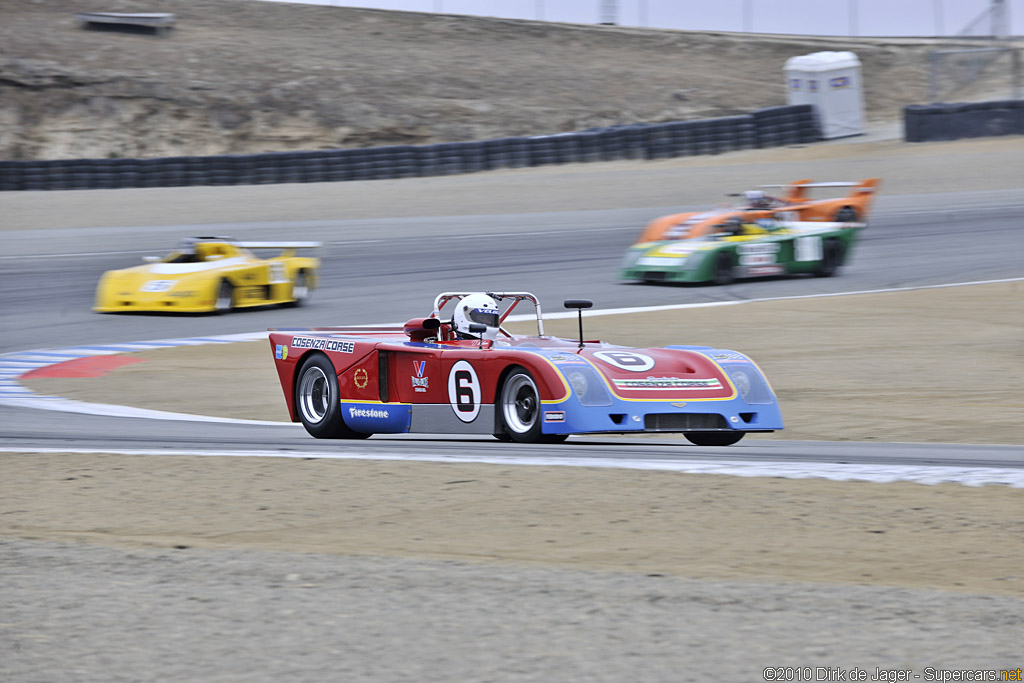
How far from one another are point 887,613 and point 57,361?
12.7 metres

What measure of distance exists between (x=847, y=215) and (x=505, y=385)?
1447 cm

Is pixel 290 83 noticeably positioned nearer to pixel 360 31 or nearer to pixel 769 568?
pixel 360 31

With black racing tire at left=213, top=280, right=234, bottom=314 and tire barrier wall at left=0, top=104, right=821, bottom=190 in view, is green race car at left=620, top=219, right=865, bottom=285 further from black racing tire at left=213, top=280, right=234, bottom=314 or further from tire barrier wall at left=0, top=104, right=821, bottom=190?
tire barrier wall at left=0, top=104, right=821, bottom=190

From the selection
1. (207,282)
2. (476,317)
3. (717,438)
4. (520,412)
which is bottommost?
(717,438)

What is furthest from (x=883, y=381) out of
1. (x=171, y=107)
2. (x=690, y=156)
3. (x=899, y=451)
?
(x=171, y=107)

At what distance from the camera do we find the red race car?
8.24 metres

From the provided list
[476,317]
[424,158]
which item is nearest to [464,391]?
[476,317]

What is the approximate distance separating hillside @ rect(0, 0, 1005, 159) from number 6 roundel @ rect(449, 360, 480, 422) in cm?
2911

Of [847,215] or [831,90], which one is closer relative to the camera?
[847,215]

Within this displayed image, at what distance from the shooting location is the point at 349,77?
134 ft

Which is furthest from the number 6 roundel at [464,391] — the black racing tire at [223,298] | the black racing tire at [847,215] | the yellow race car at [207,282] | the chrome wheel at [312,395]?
the black racing tire at [847,215]

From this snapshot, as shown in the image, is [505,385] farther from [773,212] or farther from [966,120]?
[966,120]

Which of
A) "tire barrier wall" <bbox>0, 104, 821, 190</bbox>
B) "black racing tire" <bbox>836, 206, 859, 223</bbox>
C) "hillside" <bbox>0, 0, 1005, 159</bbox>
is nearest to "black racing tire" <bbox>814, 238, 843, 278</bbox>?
"black racing tire" <bbox>836, 206, 859, 223</bbox>

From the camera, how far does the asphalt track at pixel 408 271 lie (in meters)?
10.1
